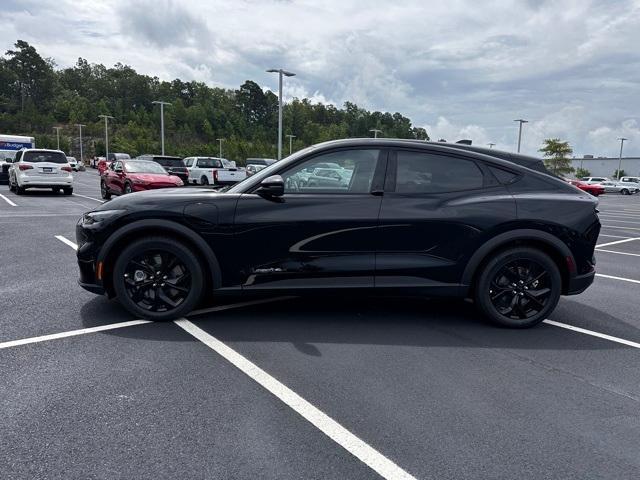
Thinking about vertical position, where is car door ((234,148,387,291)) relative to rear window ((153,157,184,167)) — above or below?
below

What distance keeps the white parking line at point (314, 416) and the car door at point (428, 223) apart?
55.7 inches

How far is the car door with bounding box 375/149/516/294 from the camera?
444 cm

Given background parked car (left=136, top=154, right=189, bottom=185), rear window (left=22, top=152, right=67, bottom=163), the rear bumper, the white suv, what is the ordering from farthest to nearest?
background parked car (left=136, top=154, right=189, bottom=185), rear window (left=22, top=152, right=67, bottom=163), the white suv, the rear bumper

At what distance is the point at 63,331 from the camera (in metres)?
4.27

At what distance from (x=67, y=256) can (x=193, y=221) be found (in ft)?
13.0

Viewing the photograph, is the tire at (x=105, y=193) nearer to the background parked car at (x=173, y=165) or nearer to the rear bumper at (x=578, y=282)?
the background parked car at (x=173, y=165)

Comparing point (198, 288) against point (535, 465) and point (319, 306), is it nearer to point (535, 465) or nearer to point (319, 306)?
point (319, 306)

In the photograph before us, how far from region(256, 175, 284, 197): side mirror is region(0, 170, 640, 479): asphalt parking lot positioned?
3.93 ft

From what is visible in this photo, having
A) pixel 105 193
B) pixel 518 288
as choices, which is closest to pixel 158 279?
pixel 518 288

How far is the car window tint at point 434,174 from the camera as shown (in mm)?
4543

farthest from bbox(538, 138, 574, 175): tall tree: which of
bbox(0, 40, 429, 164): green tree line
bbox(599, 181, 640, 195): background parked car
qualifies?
bbox(0, 40, 429, 164): green tree line

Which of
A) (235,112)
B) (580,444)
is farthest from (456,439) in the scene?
(235,112)

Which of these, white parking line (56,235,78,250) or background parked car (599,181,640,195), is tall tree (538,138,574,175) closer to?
background parked car (599,181,640,195)

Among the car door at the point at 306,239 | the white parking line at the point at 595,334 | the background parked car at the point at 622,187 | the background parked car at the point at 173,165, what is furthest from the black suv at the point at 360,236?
the background parked car at the point at 622,187
